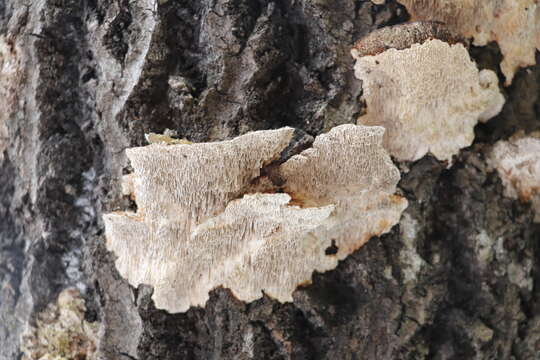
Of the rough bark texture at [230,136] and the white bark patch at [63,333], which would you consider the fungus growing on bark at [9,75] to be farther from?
the white bark patch at [63,333]

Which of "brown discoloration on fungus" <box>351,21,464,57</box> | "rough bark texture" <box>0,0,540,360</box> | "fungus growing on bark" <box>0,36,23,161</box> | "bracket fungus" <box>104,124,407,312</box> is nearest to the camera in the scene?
"bracket fungus" <box>104,124,407,312</box>

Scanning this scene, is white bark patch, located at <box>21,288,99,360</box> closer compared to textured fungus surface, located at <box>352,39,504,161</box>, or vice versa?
textured fungus surface, located at <box>352,39,504,161</box>

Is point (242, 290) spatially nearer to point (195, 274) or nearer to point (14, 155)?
point (195, 274)

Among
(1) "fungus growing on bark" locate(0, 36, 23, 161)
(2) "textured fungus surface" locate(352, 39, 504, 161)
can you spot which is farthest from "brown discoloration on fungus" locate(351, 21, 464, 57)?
(1) "fungus growing on bark" locate(0, 36, 23, 161)

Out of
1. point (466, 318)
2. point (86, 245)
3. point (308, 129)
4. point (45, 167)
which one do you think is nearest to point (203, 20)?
point (308, 129)

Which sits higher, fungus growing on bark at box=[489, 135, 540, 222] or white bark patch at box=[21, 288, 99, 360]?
fungus growing on bark at box=[489, 135, 540, 222]

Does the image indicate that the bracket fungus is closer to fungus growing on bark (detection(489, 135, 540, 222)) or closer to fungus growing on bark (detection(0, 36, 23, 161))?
fungus growing on bark (detection(489, 135, 540, 222))

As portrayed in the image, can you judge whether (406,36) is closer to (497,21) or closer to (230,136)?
(497,21)
